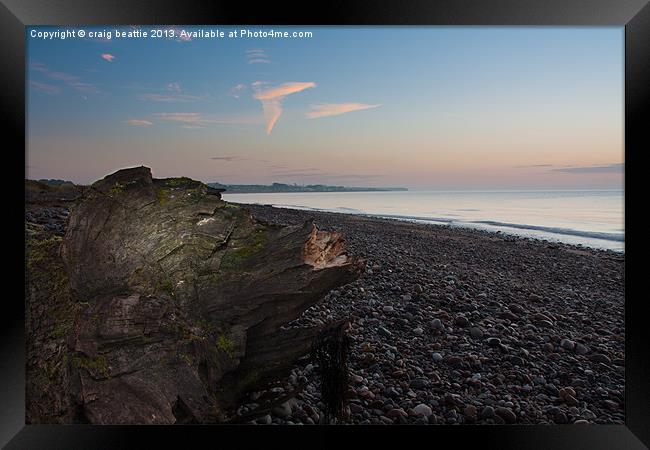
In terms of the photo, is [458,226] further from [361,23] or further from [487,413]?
[361,23]

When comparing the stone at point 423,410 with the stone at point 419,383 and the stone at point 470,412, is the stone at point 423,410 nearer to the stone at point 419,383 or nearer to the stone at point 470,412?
the stone at point 419,383

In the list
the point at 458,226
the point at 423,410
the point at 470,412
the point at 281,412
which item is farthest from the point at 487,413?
the point at 458,226

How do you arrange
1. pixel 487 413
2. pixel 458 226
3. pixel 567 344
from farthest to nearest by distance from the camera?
pixel 458 226 → pixel 567 344 → pixel 487 413

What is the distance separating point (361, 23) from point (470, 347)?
314 centimetres

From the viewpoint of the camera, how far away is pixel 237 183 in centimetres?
525

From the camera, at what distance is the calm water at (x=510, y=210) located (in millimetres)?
8312

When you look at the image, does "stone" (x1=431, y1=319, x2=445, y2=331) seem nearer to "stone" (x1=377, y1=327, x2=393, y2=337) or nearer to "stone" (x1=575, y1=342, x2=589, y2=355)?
"stone" (x1=377, y1=327, x2=393, y2=337)

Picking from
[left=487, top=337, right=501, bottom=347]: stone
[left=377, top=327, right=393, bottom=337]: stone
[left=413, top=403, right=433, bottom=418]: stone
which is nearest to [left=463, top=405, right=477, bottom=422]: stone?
[left=413, top=403, right=433, bottom=418]: stone

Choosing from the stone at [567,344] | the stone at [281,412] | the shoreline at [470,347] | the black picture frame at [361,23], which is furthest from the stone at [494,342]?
the stone at [281,412]

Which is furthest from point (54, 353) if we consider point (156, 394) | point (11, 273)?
point (156, 394)

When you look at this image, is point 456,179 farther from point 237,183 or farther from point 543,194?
point 543,194

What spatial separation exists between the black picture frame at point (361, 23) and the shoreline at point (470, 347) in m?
0.17

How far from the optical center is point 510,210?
1195 cm

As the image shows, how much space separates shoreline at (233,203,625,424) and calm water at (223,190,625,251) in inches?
68.6
